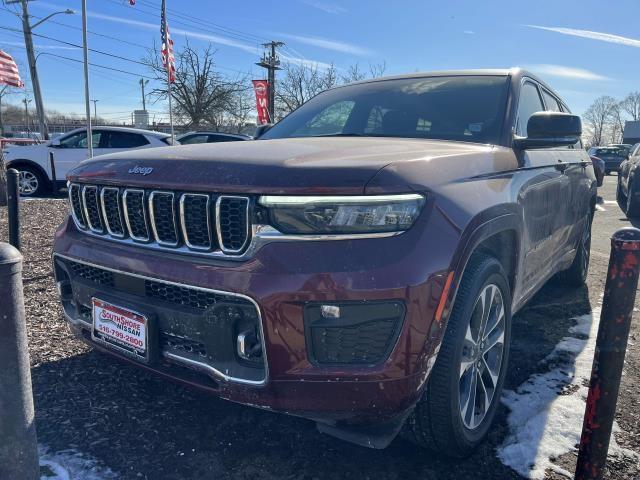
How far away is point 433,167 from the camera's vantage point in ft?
6.73

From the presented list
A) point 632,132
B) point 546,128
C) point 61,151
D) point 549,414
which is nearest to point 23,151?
point 61,151

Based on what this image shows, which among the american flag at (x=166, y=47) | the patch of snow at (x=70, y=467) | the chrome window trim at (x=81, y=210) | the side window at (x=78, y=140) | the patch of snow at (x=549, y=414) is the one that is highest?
the american flag at (x=166, y=47)

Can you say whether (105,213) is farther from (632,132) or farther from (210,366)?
(632,132)

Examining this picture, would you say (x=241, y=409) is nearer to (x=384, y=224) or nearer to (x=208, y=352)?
(x=208, y=352)

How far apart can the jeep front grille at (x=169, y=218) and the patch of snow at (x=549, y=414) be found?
1.61 metres

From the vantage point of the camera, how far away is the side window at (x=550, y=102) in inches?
159

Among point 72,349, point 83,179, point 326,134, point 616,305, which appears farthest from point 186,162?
point 72,349

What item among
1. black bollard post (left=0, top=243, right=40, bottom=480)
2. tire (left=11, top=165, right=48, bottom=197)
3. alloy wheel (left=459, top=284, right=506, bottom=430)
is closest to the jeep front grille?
black bollard post (left=0, top=243, right=40, bottom=480)

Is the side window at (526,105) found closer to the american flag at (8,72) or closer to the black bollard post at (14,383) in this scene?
the black bollard post at (14,383)

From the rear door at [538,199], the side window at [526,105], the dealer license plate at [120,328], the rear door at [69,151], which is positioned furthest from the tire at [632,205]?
the rear door at [69,151]

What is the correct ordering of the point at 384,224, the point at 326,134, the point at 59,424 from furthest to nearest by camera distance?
1. the point at 326,134
2. the point at 59,424
3. the point at 384,224

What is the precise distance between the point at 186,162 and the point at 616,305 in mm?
1672

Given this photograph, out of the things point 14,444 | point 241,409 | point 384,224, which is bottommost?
point 241,409

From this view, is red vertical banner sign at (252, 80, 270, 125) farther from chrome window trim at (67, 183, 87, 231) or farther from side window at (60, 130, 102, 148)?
chrome window trim at (67, 183, 87, 231)
